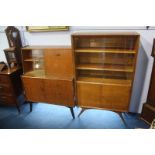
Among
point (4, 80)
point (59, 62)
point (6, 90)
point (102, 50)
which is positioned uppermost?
point (102, 50)

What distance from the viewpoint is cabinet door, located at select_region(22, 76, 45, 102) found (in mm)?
2275

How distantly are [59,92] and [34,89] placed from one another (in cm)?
43

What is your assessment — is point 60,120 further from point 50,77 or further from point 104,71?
point 104,71

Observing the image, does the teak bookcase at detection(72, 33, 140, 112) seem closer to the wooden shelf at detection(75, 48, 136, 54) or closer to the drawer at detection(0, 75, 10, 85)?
the wooden shelf at detection(75, 48, 136, 54)

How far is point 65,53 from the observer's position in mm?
2162

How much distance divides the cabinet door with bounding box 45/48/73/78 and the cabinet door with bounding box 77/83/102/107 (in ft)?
0.90

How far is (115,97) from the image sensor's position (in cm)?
210

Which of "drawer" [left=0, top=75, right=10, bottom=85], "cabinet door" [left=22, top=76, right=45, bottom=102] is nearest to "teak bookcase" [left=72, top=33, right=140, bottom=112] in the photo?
"cabinet door" [left=22, top=76, right=45, bottom=102]

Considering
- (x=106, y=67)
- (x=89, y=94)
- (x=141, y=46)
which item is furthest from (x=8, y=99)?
(x=141, y=46)

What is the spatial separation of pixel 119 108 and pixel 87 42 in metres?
1.08

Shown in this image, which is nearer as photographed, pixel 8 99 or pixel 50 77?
pixel 50 77

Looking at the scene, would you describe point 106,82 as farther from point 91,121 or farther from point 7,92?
point 7,92
